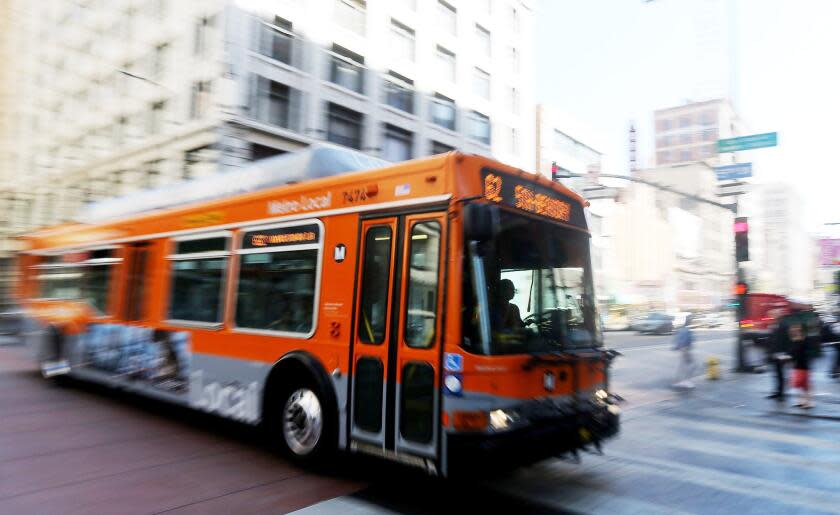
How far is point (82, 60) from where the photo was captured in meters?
30.4

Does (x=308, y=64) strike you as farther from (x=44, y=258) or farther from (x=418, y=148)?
(x=44, y=258)

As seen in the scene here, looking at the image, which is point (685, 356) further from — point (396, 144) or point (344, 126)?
point (396, 144)

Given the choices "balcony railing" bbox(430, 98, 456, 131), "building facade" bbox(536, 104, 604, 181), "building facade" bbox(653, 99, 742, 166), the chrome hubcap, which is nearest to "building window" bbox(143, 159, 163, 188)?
"balcony railing" bbox(430, 98, 456, 131)

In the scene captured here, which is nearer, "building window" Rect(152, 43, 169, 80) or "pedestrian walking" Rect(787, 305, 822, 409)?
"pedestrian walking" Rect(787, 305, 822, 409)

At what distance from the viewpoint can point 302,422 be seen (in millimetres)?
5793

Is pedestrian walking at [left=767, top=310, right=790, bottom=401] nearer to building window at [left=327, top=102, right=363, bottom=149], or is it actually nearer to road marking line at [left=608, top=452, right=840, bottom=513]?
road marking line at [left=608, top=452, right=840, bottom=513]

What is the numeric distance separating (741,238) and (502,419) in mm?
15100

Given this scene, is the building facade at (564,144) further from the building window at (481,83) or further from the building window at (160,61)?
the building window at (160,61)

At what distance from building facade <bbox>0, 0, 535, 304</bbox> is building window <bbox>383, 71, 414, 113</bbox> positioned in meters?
0.08

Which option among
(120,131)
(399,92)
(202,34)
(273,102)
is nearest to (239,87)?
(273,102)

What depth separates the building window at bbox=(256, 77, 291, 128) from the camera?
23.0m

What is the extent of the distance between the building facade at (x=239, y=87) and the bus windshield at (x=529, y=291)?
18215 millimetres

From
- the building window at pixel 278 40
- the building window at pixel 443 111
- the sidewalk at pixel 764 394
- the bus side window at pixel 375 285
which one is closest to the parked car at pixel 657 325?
the building window at pixel 443 111

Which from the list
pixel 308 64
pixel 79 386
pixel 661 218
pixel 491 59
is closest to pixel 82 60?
pixel 308 64
